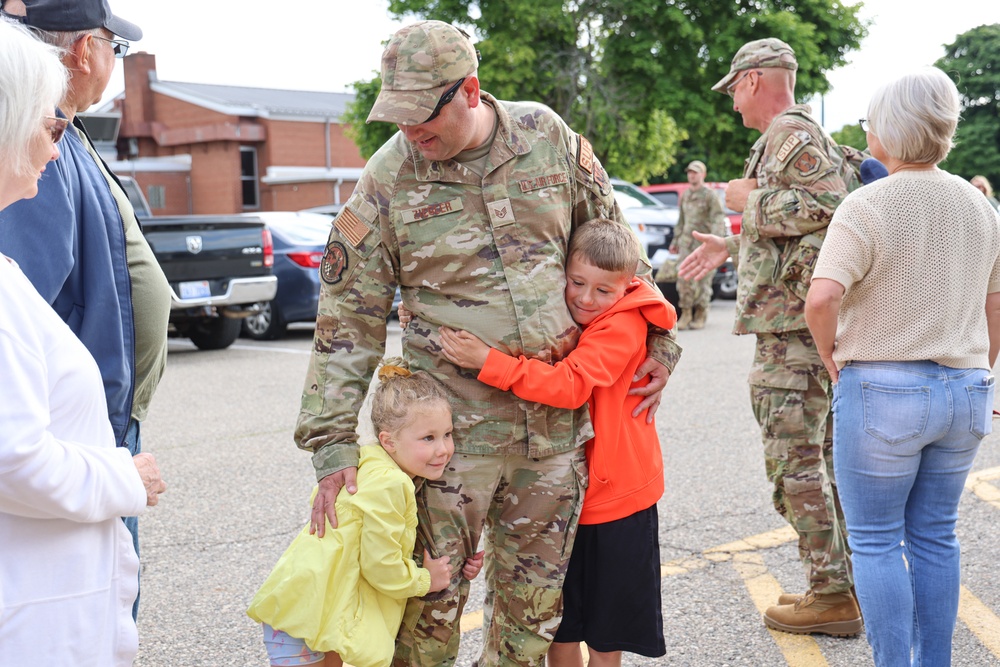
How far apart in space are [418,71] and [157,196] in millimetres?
36756

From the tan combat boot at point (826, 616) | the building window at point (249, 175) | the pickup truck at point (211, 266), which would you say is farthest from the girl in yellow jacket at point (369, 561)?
the building window at point (249, 175)

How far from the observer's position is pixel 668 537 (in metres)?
4.59

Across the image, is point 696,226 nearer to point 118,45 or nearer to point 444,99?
point 444,99

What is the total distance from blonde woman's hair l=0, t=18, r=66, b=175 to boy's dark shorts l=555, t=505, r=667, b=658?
5.48 feet

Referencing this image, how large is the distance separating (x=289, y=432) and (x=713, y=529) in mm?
3197

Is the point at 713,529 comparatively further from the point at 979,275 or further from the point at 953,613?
the point at 979,275

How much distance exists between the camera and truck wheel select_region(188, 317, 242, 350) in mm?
11086

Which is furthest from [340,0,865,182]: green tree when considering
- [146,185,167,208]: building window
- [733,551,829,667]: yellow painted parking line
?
[733,551,829,667]: yellow painted parking line

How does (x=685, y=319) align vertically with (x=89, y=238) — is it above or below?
below

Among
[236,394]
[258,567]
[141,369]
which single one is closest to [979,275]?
[141,369]

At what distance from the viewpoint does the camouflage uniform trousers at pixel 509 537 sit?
8.51ft

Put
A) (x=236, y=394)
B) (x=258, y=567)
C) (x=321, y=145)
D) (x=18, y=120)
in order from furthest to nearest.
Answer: (x=321, y=145) → (x=236, y=394) → (x=258, y=567) → (x=18, y=120)

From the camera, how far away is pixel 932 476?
2.79 meters

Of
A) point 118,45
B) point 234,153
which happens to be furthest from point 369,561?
point 234,153
